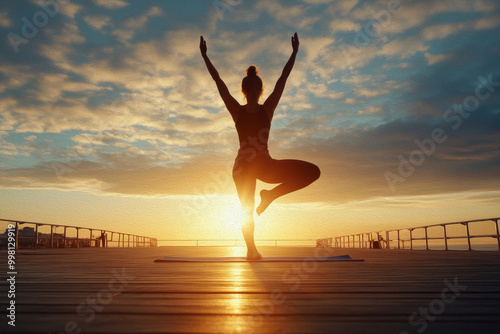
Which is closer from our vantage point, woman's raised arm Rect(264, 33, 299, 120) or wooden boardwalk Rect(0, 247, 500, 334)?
wooden boardwalk Rect(0, 247, 500, 334)

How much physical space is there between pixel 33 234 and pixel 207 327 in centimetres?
1304

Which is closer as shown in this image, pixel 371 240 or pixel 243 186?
pixel 243 186

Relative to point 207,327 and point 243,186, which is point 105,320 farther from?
point 243,186

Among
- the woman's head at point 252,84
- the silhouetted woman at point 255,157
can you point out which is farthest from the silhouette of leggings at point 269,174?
the woman's head at point 252,84

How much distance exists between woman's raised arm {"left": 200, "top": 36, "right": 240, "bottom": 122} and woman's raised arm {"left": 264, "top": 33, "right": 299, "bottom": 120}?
0.36 m

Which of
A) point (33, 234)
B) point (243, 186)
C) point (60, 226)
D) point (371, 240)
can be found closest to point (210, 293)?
point (243, 186)

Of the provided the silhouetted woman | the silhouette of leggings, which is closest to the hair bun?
the silhouetted woman

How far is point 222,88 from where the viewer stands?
447cm

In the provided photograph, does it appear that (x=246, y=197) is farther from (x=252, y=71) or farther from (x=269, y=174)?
(x=252, y=71)

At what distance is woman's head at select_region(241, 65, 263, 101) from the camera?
4340 millimetres

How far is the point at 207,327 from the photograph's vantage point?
3.39ft

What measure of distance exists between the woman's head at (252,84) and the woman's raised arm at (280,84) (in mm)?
154

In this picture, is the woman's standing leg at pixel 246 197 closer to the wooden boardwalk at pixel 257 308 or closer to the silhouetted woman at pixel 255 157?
the silhouetted woman at pixel 255 157

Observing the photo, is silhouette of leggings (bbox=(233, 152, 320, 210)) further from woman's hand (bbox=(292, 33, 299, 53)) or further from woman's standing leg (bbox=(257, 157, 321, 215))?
woman's hand (bbox=(292, 33, 299, 53))
